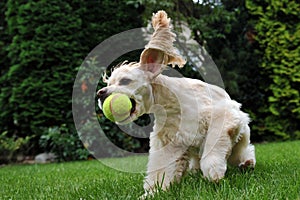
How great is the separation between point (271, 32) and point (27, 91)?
478cm

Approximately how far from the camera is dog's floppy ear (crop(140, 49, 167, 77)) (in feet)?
8.87

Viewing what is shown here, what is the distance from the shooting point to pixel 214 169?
2.68m

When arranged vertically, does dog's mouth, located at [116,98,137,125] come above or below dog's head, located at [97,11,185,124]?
below

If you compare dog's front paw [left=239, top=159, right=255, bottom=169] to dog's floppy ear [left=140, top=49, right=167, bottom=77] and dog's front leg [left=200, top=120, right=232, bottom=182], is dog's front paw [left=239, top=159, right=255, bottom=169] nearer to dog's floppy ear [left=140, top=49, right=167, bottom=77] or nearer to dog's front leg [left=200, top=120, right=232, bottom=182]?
dog's front leg [left=200, top=120, right=232, bottom=182]

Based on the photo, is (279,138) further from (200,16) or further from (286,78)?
(200,16)

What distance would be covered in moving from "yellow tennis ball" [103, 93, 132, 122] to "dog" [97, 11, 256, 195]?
0.14 feet

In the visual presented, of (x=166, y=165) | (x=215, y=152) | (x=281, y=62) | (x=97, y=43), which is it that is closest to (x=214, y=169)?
(x=215, y=152)

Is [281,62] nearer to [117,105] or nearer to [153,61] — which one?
[153,61]

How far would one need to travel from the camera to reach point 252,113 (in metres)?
8.38

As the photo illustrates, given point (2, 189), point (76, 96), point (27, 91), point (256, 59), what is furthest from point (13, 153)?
point (256, 59)

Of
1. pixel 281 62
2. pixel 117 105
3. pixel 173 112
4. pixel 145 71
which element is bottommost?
pixel 281 62

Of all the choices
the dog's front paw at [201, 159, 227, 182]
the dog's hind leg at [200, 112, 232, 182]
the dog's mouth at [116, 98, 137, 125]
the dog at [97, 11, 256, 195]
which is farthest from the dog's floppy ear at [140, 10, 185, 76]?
the dog's front paw at [201, 159, 227, 182]

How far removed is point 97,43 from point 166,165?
5.23 m

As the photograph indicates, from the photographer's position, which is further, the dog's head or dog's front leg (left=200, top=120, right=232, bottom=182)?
dog's front leg (left=200, top=120, right=232, bottom=182)
